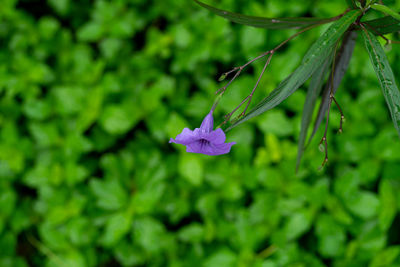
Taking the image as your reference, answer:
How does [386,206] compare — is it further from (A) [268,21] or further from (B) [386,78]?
(A) [268,21]

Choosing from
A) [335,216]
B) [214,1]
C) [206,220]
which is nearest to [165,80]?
[214,1]

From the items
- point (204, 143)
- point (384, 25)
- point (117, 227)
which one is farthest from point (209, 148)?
point (117, 227)

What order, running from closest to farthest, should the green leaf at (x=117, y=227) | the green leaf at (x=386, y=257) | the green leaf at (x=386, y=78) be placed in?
the green leaf at (x=386, y=78) → the green leaf at (x=386, y=257) → the green leaf at (x=117, y=227)

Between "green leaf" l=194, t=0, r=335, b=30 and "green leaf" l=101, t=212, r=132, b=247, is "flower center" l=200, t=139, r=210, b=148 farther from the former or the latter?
"green leaf" l=101, t=212, r=132, b=247

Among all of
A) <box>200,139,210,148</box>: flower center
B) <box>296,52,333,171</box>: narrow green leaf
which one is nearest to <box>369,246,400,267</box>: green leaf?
<box>296,52,333,171</box>: narrow green leaf

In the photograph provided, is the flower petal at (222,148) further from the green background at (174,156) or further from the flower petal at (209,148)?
the green background at (174,156)

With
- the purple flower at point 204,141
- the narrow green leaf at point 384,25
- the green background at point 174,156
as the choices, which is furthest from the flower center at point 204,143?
the green background at point 174,156
